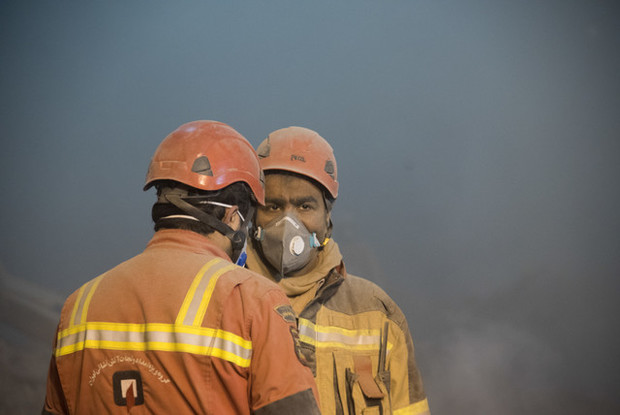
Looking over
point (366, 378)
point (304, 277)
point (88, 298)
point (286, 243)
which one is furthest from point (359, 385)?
point (88, 298)

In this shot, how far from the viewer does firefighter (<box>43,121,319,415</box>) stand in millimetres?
1542

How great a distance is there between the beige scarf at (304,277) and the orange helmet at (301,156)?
0.35 m

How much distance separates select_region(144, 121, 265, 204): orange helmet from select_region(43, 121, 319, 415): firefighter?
0.15 m

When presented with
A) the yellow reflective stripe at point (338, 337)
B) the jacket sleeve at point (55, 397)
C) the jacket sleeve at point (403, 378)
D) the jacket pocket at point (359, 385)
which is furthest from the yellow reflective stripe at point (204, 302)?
the jacket sleeve at point (403, 378)

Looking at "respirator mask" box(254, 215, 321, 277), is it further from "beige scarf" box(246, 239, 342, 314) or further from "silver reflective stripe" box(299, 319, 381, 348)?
"silver reflective stripe" box(299, 319, 381, 348)

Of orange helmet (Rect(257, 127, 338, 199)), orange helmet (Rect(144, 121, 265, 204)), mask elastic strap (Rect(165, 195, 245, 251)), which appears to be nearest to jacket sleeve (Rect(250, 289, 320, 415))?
mask elastic strap (Rect(165, 195, 245, 251))

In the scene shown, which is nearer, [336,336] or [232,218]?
[232,218]

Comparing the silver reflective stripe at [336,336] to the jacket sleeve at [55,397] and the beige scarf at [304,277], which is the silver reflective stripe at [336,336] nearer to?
the beige scarf at [304,277]

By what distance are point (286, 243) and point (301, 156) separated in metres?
0.49

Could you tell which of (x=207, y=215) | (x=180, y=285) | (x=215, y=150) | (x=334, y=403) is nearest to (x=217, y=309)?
(x=180, y=285)

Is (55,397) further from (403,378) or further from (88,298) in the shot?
(403,378)

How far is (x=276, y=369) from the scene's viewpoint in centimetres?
155

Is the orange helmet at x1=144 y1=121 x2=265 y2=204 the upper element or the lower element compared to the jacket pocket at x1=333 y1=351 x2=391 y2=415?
upper

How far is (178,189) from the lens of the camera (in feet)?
6.12
